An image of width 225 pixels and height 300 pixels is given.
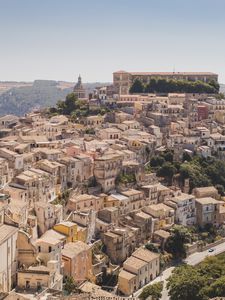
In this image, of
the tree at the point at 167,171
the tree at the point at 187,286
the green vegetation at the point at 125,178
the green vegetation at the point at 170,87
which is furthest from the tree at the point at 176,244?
the green vegetation at the point at 170,87

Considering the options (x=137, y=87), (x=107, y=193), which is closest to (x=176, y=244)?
(x=107, y=193)

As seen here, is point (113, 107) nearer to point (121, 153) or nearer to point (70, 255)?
point (121, 153)

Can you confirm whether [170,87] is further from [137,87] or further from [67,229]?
[67,229]

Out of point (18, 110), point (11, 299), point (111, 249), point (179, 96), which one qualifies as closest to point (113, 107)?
point (179, 96)

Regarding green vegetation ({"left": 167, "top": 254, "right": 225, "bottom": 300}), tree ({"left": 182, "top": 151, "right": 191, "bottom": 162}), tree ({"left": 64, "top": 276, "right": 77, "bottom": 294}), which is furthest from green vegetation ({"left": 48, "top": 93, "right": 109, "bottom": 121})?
tree ({"left": 64, "top": 276, "right": 77, "bottom": 294})

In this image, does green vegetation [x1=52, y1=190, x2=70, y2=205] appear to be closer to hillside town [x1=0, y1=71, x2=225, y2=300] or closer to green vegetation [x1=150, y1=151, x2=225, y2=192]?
hillside town [x1=0, y1=71, x2=225, y2=300]

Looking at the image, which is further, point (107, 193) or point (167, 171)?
point (167, 171)
